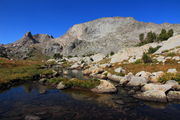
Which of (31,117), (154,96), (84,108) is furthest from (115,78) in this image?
(31,117)

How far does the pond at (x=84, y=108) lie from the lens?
15531 mm

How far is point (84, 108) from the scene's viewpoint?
18.1 metres

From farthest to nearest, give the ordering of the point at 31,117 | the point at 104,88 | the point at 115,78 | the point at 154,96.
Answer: the point at 115,78 < the point at 104,88 < the point at 154,96 < the point at 31,117

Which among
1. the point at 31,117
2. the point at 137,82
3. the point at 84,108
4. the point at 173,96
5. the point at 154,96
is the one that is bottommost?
the point at 84,108

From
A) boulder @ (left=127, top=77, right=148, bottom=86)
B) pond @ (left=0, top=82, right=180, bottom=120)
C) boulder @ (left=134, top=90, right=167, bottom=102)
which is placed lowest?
pond @ (left=0, top=82, right=180, bottom=120)

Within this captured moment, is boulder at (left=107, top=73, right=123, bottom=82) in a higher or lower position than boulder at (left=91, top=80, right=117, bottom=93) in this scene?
higher

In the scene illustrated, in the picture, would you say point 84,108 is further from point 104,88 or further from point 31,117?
point 104,88

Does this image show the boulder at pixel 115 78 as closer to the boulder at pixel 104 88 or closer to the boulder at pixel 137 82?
the boulder at pixel 137 82

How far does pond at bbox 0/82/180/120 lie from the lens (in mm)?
15531

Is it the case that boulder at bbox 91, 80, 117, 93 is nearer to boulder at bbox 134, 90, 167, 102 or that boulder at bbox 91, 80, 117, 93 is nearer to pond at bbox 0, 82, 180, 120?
pond at bbox 0, 82, 180, 120

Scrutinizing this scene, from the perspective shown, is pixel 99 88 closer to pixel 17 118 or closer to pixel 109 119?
pixel 109 119

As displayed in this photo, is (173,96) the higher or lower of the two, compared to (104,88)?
lower

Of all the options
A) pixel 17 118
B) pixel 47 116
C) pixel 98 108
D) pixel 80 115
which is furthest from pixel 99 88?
pixel 17 118

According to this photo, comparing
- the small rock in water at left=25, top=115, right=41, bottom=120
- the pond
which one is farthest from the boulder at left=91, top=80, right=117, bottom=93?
the small rock in water at left=25, top=115, right=41, bottom=120
